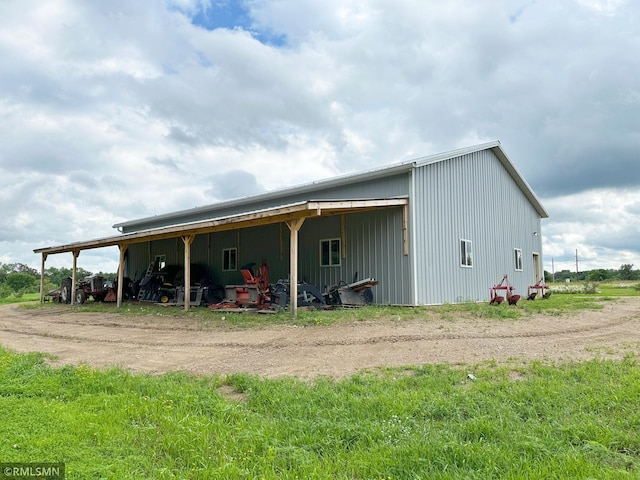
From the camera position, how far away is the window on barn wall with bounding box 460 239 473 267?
15130 mm

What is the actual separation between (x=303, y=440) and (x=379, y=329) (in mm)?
5676

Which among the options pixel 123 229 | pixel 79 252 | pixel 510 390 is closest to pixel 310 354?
pixel 510 390

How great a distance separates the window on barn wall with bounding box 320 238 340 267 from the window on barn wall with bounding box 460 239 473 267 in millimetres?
3994

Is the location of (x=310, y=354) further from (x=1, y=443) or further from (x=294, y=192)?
(x=294, y=192)

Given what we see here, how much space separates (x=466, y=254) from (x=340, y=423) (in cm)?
1224

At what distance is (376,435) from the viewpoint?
380 centimetres

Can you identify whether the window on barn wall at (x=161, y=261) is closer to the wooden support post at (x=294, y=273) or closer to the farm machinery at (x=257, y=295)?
the farm machinery at (x=257, y=295)

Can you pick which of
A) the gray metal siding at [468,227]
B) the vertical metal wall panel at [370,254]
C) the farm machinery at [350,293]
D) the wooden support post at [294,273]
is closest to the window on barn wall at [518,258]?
the gray metal siding at [468,227]

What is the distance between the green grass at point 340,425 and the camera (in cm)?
330

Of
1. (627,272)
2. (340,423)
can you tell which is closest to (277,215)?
(340,423)

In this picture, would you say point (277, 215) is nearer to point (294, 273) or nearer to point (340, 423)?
point (294, 273)

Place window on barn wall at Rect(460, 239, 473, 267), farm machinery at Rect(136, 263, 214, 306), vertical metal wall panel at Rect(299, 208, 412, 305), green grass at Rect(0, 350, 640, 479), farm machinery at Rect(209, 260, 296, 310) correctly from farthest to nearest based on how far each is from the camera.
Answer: farm machinery at Rect(136, 263, 214, 306) < window on barn wall at Rect(460, 239, 473, 267) < vertical metal wall panel at Rect(299, 208, 412, 305) < farm machinery at Rect(209, 260, 296, 310) < green grass at Rect(0, 350, 640, 479)

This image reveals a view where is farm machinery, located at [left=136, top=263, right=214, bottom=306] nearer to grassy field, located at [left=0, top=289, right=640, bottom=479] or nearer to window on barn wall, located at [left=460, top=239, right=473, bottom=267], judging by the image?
window on barn wall, located at [left=460, top=239, right=473, bottom=267]

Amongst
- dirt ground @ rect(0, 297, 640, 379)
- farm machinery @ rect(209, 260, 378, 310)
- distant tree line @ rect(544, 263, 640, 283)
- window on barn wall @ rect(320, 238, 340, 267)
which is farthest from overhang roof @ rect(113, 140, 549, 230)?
distant tree line @ rect(544, 263, 640, 283)
